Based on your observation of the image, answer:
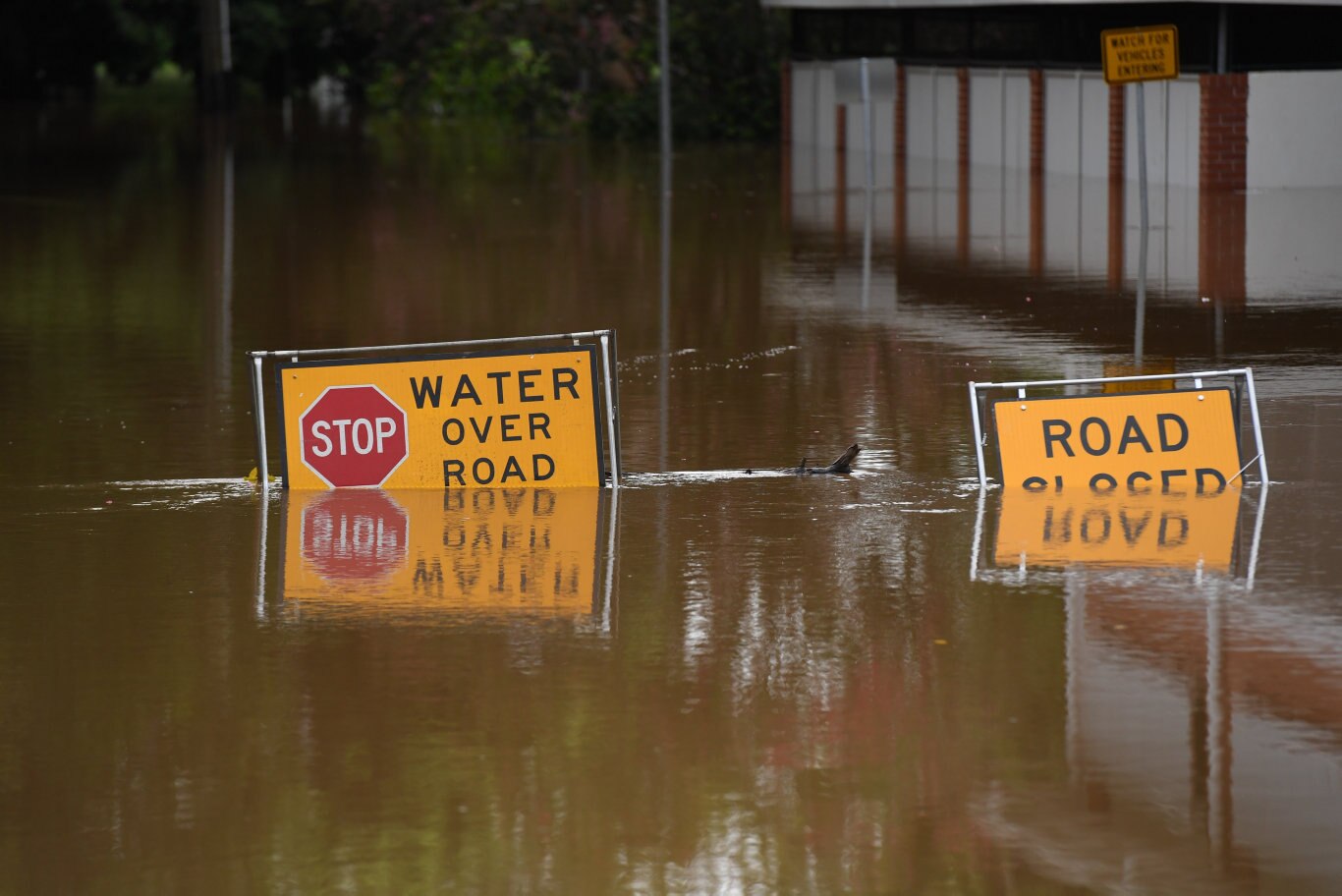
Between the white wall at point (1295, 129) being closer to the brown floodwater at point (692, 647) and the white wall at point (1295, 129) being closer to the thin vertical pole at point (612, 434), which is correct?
the brown floodwater at point (692, 647)

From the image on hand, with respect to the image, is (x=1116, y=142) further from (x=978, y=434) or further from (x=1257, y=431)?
(x=978, y=434)

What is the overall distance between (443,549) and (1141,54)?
11378 mm

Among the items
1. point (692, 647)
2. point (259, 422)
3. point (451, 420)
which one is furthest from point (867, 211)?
point (692, 647)

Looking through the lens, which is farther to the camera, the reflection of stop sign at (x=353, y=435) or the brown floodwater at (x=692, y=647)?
the reflection of stop sign at (x=353, y=435)

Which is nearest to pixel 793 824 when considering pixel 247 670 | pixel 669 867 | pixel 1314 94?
pixel 669 867

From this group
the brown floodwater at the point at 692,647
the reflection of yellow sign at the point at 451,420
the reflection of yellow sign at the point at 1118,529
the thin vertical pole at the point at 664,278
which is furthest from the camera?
the thin vertical pole at the point at 664,278

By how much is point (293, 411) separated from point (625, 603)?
292 centimetres

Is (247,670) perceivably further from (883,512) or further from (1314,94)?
(1314,94)

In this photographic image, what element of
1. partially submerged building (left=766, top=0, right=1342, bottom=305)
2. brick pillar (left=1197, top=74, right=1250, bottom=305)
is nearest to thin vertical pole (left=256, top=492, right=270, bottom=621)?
partially submerged building (left=766, top=0, right=1342, bottom=305)

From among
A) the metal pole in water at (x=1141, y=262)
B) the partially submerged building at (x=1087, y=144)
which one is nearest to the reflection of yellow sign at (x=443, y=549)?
the metal pole in water at (x=1141, y=262)

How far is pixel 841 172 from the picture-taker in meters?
37.7

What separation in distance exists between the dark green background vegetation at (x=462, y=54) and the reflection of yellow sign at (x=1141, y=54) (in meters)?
28.4

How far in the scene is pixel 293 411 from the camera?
10.5 m

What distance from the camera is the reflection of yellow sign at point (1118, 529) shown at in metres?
8.84
